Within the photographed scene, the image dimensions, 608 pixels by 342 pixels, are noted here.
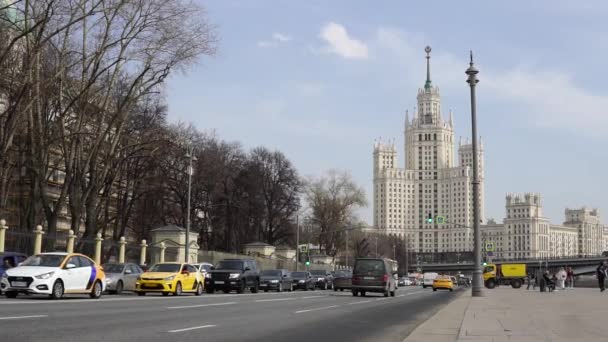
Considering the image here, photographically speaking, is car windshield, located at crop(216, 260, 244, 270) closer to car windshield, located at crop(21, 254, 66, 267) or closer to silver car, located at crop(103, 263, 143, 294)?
silver car, located at crop(103, 263, 143, 294)

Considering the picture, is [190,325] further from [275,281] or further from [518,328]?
[275,281]

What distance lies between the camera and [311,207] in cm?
10694

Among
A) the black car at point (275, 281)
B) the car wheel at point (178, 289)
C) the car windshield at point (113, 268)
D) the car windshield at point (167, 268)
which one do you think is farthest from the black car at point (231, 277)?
the car wheel at point (178, 289)

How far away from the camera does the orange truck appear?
240ft

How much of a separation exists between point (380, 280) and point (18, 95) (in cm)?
2035

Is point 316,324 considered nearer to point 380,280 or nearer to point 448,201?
point 380,280

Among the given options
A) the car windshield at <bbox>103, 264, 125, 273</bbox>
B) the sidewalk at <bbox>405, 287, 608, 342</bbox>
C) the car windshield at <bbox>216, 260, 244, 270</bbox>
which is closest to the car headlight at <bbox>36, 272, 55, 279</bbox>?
the car windshield at <bbox>103, 264, 125, 273</bbox>

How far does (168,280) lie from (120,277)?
4.30 metres

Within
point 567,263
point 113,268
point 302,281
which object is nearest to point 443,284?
point 302,281

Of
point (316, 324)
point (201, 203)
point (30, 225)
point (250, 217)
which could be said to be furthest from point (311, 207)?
point (316, 324)

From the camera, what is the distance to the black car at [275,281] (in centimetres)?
4347

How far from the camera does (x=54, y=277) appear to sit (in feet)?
70.7

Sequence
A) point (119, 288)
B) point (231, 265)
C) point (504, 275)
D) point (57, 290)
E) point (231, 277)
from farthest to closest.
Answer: point (504, 275)
point (231, 265)
point (231, 277)
point (119, 288)
point (57, 290)

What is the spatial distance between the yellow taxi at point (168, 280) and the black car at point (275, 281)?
13.3 meters
